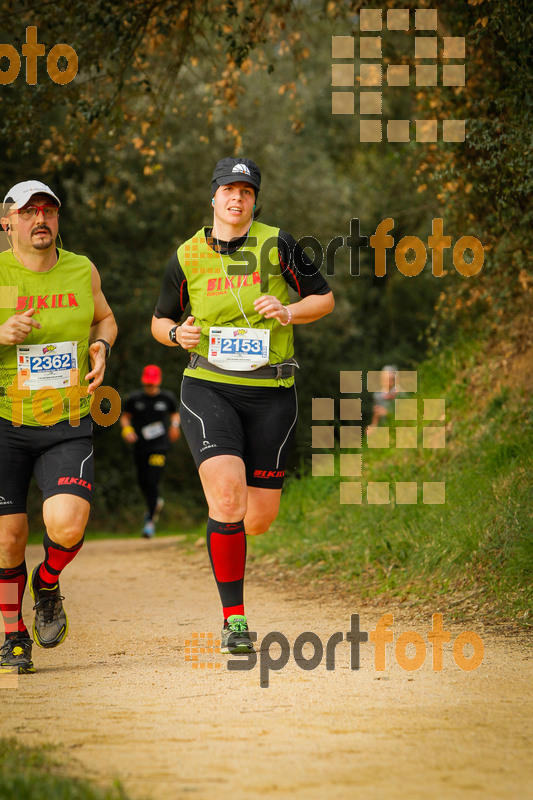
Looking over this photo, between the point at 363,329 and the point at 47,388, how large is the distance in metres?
22.3

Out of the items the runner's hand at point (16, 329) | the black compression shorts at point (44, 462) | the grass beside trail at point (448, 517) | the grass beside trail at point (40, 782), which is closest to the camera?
the grass beside trail at point (40, 782)

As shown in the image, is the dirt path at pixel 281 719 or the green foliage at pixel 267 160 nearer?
the dirt path at pixel 281 719

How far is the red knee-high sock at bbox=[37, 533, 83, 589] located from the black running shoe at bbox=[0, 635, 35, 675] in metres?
0.33

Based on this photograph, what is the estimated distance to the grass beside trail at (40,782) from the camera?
9.78 feet

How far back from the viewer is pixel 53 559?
5473 millimetres

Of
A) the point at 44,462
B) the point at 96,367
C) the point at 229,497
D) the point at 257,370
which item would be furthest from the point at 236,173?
the point at 44,462

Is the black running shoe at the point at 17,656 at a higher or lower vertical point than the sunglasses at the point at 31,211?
lower

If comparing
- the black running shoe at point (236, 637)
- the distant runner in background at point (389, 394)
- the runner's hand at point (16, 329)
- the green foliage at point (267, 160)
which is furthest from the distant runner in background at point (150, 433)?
the runner's hand at point (16, 329)

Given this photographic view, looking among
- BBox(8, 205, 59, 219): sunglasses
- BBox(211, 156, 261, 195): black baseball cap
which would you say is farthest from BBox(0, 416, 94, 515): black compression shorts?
BBox(211, 156, 261, 195): black baseball cap

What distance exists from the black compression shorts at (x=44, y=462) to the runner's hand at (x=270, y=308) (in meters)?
1.17

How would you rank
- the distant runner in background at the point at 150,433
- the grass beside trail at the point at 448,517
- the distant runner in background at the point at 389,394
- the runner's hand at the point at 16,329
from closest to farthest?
the runner's hand at the point at 16,329 < the grass beside trail at the point at 448,517 < the distant runner in background at the point at 389,394 < the distant runner in background at the point at 150,433

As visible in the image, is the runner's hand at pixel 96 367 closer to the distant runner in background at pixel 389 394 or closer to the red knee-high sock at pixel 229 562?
the red knee-high sock at pixel 229 562

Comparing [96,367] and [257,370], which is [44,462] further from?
[257,370]

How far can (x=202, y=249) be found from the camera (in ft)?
18.8
